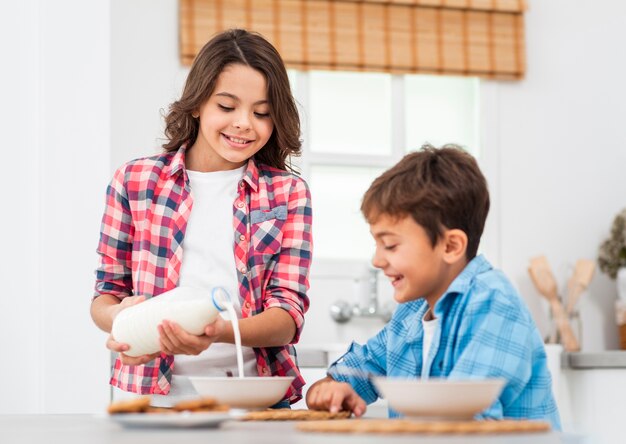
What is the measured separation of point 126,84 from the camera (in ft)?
12.2

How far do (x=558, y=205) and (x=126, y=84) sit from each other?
1.86 m

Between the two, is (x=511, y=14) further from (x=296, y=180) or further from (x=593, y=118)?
(x=296, y=180)

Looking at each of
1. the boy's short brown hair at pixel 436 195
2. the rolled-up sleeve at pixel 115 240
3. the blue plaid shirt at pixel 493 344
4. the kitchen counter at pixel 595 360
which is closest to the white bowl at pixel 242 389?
the blue plaid shirt at pixel 493 344

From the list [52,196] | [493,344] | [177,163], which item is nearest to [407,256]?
[493,344]

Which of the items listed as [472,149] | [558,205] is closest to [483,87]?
[472,149]

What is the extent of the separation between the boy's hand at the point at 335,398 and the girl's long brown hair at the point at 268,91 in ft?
1.80

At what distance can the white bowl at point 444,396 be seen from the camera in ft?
3.35

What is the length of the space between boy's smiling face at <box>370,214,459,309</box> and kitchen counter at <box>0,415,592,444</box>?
0.40 metres

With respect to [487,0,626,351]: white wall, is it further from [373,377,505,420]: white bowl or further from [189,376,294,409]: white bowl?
[373,377,505,420]: white bowl

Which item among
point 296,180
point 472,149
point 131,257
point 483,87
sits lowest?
point 131,257

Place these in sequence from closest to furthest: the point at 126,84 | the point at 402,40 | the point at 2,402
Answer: the point at 2,402
the point at 126,84
the point at 402,40

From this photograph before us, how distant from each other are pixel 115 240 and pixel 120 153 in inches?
75.6

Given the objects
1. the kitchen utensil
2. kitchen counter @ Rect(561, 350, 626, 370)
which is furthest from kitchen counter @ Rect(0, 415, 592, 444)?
the kitchen utensil

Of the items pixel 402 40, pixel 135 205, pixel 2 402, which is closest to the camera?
pixel 135 205
